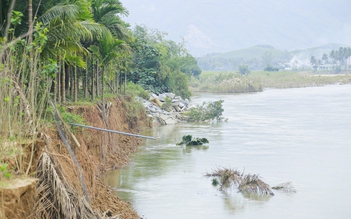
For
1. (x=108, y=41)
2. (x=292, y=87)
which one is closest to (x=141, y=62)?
(x=108, y=41)

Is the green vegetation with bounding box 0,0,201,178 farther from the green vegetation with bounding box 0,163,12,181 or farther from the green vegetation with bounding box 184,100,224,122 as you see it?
the green vegetation with bounding box 184,100,224,122

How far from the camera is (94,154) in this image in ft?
65.4

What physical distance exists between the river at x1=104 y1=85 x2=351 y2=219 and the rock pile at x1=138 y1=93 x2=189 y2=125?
1346 millimetres

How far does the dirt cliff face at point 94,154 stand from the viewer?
10.5m

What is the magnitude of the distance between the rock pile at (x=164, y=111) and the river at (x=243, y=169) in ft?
4.42

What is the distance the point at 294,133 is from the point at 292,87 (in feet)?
227

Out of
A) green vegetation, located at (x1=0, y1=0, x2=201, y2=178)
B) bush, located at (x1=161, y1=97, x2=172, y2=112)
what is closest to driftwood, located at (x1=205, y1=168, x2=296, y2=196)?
green vegetation, located at (x1=0, y1=0, x2=201, y2=178)

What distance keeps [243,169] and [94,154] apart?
20.6 ft

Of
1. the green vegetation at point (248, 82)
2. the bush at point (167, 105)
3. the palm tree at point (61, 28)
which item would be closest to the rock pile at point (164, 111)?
the bush at point (167, 105)

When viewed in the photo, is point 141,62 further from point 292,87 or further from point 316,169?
point 292,87

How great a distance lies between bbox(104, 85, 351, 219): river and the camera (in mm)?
→ 17719

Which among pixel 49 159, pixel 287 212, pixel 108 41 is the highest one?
pixel 108 41

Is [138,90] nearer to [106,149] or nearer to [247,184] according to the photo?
[106,149]

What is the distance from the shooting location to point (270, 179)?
21.9m
